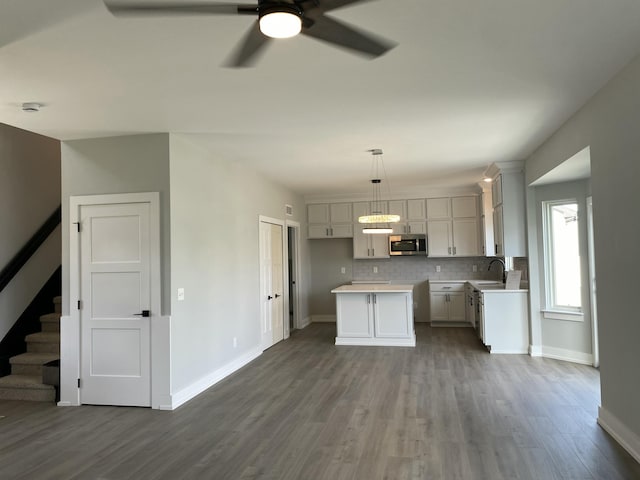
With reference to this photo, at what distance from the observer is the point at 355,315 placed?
6.86 m

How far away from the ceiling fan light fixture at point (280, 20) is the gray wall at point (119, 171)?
9.26 ft

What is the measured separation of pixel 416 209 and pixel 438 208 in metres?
0.42

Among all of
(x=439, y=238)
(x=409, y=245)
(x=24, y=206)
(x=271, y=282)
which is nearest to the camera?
Result: (x=24, y=206)

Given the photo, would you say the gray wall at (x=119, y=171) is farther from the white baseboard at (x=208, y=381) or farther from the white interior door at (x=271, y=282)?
the white interior door at (x=271, y=282)

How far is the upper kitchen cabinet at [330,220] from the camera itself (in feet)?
29.7

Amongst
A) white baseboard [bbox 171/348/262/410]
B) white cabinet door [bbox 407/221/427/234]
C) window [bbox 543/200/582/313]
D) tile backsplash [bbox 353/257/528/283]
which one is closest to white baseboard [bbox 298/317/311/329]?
tile backsplash [bbox 353/257/528/283]

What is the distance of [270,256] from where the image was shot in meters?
7.05

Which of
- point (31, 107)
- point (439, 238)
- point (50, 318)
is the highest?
point (31, 107)

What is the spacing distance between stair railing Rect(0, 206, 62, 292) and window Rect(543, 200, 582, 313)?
6.54 meters

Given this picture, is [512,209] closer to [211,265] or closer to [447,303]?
[447,303]

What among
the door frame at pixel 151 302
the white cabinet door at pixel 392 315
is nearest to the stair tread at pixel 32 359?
the door frame at pixel 151 302

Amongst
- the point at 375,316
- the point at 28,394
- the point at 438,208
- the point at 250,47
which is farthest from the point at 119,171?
the point at 438,208

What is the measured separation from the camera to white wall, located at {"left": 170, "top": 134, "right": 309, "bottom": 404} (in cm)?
435

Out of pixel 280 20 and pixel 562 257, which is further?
pixel 562 257
